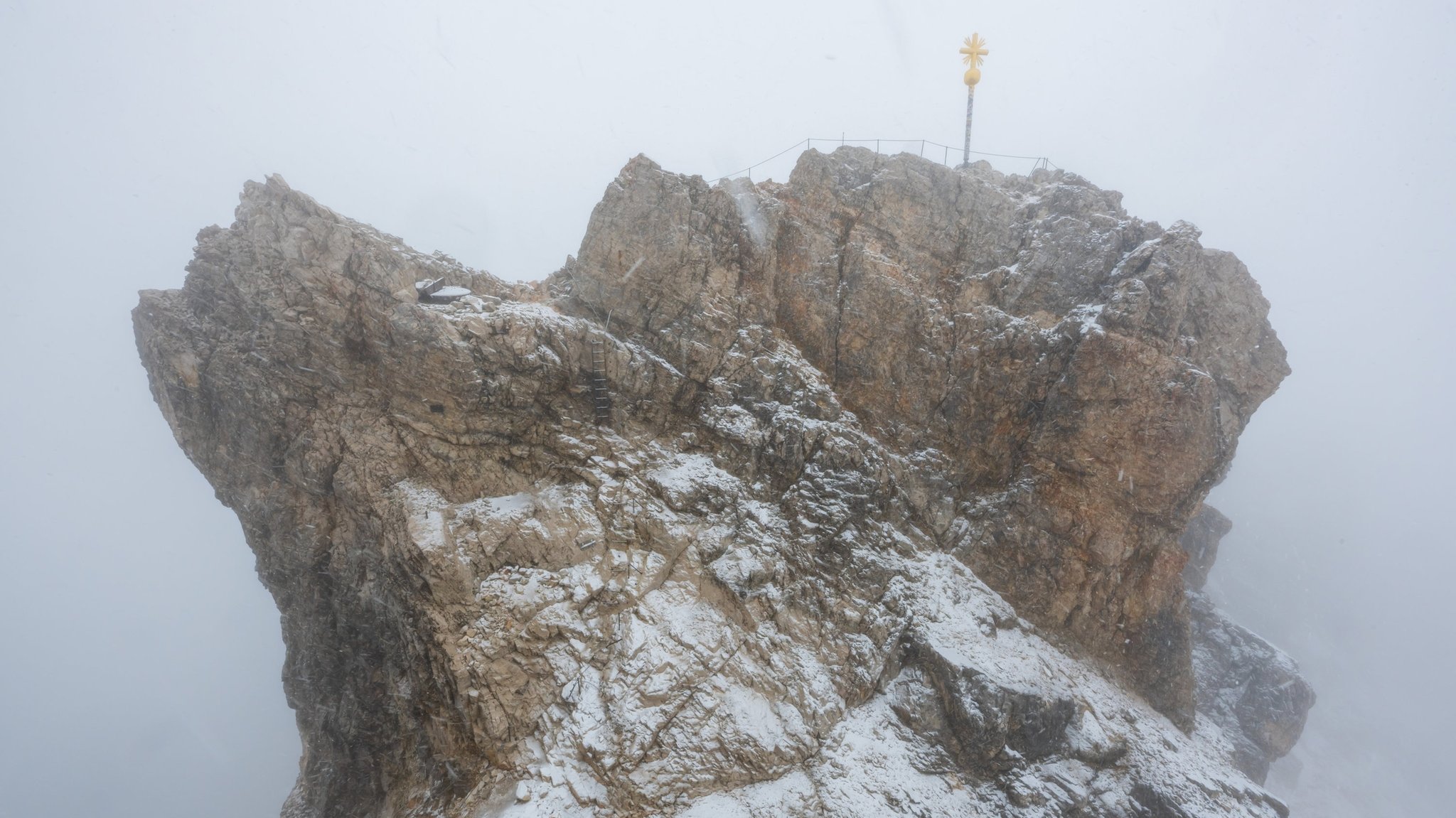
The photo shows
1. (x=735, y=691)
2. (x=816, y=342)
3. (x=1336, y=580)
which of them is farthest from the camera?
(x=1336, y=580)

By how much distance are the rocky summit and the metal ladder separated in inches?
3.6

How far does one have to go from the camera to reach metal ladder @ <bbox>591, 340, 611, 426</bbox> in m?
14.9

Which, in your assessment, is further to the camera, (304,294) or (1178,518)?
(1178,518)

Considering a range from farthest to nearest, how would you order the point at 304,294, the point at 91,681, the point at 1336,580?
the point at 91,681 < the point at 1336,580 < the point at 304,294

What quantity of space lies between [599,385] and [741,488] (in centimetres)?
522

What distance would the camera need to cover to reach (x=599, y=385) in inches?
589

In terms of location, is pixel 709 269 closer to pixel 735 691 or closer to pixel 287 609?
pixel 735 691

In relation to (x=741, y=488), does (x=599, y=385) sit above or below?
above

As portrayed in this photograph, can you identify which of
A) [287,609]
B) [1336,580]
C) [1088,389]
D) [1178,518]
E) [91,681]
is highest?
[1088,389]

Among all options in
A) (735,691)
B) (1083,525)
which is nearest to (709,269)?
(735,691)

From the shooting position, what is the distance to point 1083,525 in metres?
15.0

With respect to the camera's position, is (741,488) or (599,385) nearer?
(599,385)

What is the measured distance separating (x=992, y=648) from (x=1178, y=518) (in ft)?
22.6

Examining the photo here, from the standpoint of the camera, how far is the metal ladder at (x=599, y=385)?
49.0ft
